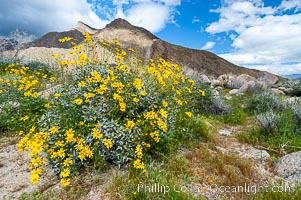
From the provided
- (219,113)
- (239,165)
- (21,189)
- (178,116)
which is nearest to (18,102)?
(21,189)

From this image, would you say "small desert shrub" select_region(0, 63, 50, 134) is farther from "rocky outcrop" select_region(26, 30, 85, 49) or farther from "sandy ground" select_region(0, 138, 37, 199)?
"rocky outcrop" select_region(26, 30, 85, 49)

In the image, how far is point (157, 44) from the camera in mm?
35812

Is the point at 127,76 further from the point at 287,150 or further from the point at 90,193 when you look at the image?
the point at 287,150

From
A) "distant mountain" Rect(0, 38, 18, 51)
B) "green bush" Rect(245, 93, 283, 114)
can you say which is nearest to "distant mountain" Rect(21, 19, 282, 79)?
"distant mountain" Rect(0, 38, 18, 51)

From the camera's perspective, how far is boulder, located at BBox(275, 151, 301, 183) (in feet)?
9.64

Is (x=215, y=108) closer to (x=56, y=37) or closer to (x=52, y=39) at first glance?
(x=52, y=39)

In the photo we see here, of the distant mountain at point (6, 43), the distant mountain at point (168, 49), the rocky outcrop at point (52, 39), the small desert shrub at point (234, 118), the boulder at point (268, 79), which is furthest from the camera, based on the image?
the rocky outcrop at point (52, 39)

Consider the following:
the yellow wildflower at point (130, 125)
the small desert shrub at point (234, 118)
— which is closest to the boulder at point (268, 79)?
the small desert shrub at point (234, 118)

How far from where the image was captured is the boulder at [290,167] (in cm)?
294

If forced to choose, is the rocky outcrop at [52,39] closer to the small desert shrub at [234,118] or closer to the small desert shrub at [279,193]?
the small desert shrub at [234,118]

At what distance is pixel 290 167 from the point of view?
3092 millimetres

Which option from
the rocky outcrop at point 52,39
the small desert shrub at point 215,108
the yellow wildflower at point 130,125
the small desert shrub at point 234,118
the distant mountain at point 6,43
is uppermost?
the rocky outcrop at point 52,39

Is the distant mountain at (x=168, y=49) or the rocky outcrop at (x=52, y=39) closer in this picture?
the distant mountain at (x=168, y=49)

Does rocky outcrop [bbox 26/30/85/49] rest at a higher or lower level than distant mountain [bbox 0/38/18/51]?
higher
